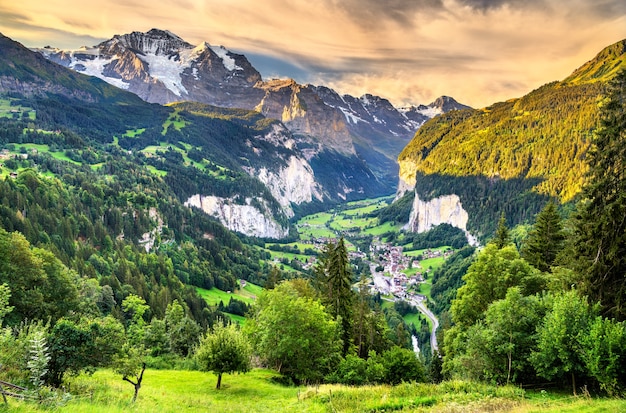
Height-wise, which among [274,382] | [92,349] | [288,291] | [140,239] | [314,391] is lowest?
[274,382]

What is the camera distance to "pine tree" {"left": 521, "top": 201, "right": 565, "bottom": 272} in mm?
47250

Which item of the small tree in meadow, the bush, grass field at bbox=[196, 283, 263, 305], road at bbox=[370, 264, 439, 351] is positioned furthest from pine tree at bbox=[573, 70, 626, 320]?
grass field at bbox=[196, 283, 263, 305]

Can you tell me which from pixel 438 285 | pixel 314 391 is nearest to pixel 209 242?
pixel 438 285

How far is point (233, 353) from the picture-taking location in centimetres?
3225

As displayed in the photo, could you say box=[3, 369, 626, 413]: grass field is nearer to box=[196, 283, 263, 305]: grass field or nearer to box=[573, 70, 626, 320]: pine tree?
box=[573, 70, 626, 320]: pine tree

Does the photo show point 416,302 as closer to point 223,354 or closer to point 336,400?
point 223,354

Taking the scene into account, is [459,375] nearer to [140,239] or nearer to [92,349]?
[92,349]

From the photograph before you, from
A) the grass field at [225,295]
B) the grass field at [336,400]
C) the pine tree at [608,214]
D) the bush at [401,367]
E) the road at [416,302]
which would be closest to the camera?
the grass field at [336,400]

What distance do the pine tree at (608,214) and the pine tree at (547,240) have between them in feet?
75.5

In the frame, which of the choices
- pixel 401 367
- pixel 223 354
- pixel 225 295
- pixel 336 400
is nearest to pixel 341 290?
pixel 401 367

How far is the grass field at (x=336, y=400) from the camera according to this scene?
17203 mm

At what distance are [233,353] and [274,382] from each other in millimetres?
7156

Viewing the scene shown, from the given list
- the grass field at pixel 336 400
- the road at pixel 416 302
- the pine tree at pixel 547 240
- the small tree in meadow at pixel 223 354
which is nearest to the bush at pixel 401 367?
the grass field at pixel 336 400

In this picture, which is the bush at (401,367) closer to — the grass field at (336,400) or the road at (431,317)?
the grass field at (336,400)
